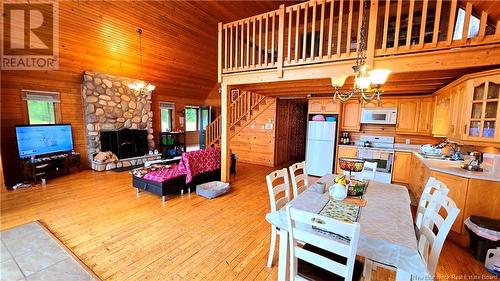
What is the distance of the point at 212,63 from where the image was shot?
7.40 metres

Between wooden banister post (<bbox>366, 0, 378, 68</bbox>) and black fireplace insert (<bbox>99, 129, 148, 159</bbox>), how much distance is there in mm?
6624

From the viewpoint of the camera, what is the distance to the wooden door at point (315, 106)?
563 cm

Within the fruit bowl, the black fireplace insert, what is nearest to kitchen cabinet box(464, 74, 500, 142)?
the fruit bowl

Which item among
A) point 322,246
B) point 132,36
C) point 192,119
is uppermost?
point 132,36

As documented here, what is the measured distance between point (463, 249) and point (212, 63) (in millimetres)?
7365

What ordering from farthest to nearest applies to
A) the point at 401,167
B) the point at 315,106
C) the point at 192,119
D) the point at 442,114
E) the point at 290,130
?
1. the point at 192,119
2. the point at 290,130
3. the point at 315,106
4. the point at 401,167
5. the point at 442,114

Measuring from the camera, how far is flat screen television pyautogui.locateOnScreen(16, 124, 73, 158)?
4613 millimetres

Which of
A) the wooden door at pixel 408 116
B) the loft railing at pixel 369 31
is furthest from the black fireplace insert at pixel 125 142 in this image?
the wooden door at pixel 408 116

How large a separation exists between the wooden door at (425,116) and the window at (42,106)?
8.75 meters

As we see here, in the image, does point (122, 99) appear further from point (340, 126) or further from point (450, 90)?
point (450, 90)

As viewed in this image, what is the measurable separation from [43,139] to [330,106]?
6.93m

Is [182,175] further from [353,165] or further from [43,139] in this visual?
[43,139]

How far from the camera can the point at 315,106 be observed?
569cm

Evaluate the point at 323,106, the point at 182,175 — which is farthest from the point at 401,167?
the point at 182,175
